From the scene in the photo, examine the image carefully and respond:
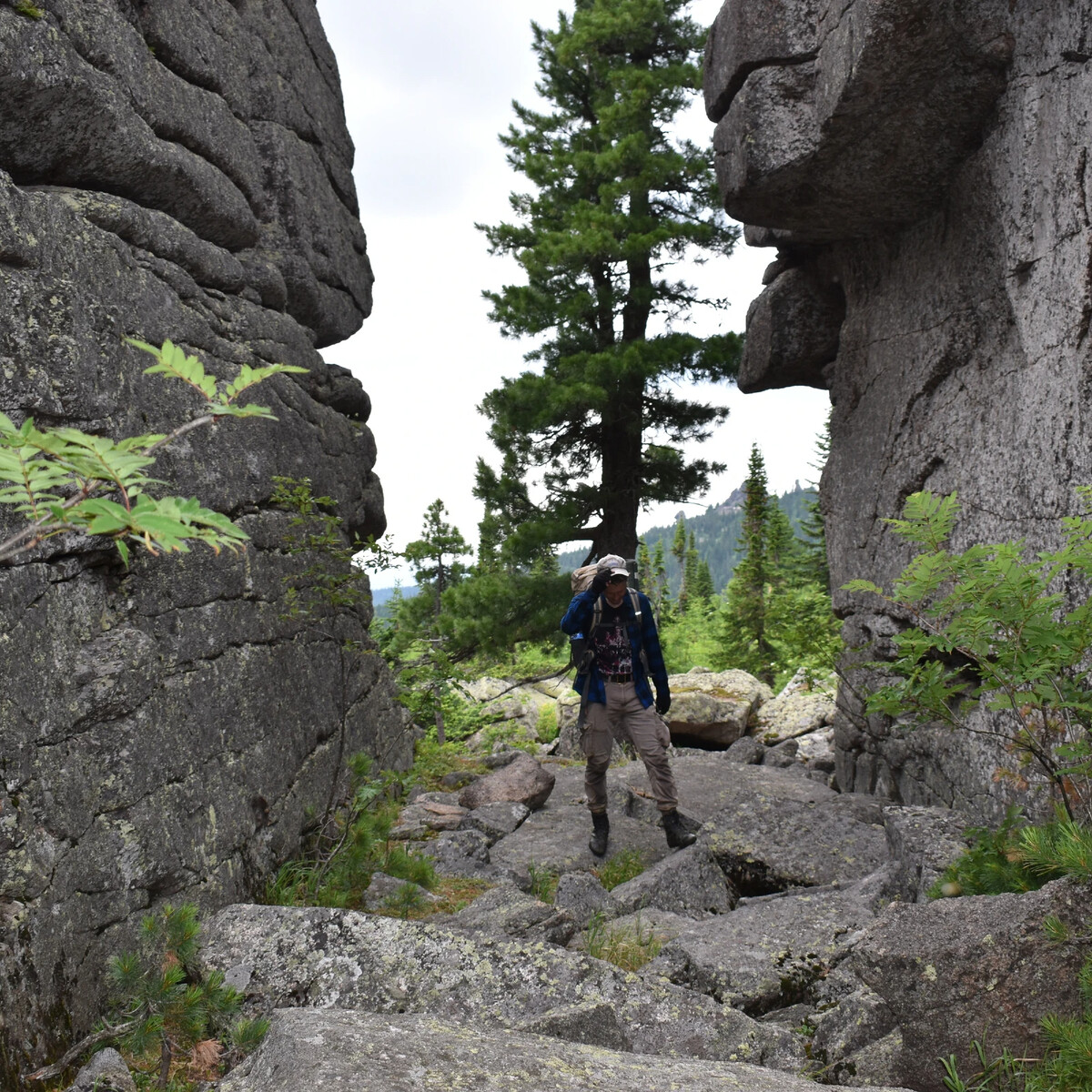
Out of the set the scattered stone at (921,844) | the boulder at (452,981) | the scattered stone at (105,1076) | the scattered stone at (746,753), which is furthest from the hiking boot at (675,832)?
the scattered stone at (105,1076)

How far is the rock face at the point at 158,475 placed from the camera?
365 cm

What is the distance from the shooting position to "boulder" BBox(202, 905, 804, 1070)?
3.54 meters

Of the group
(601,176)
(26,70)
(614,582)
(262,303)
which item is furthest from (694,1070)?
(601,176)

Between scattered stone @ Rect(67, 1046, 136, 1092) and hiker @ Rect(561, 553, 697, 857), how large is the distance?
447 cm

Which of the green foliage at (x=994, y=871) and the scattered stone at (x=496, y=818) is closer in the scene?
the green foliage at (x=994, y=871)

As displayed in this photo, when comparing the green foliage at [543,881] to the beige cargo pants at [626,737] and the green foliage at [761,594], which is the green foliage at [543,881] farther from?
the green foliage at [761,594]

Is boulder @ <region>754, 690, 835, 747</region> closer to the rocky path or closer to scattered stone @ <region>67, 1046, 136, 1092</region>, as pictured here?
the rocky path

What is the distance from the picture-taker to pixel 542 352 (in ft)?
48.9

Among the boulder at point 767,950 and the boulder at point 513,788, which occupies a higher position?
the boulder at point 767,950

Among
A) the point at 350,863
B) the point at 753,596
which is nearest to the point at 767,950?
the point at 350,863

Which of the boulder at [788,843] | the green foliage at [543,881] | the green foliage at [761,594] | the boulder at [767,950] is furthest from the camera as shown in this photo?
the green foliage at [761,594]

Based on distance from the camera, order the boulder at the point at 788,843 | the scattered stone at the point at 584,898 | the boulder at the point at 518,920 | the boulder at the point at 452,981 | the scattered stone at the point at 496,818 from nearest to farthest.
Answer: the boulder at the point at 452,981 → the boulder at the point at 518,920 → the scattered stone at the point at 584,898 → the boulder at the point at 788,843 → the scattered stone at the point at 496,818

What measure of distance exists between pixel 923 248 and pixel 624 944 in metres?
6.98

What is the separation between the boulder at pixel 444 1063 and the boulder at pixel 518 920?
1657mm
